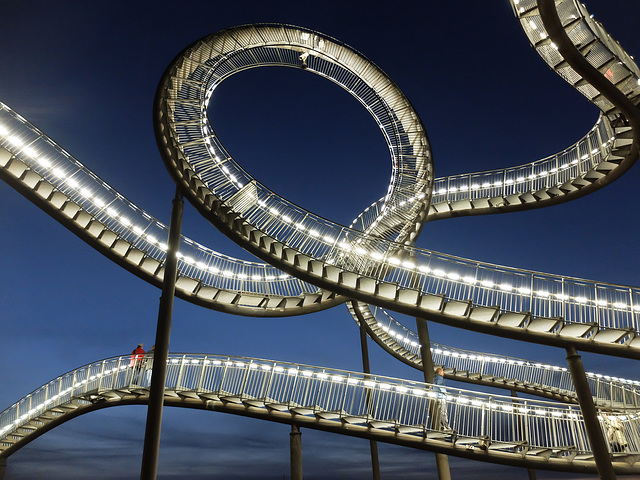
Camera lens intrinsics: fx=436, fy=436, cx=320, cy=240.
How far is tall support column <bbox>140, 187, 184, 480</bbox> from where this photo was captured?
10.2 m

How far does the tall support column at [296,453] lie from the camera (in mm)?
14445

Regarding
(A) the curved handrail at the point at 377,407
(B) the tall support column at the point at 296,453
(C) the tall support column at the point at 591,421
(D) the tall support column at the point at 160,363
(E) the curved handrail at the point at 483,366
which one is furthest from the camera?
(E) the curved handrail at the point at 483,366

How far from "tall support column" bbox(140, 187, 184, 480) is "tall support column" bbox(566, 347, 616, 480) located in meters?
10.7

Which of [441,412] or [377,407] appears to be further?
[441,412]

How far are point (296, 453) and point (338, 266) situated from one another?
651cm

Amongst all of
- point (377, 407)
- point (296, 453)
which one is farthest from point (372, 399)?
point (296, 453)

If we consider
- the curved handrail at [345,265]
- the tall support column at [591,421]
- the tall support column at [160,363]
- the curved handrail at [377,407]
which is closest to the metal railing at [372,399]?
the curved handrail at [377,407]

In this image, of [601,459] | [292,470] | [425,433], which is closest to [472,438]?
[425,433]

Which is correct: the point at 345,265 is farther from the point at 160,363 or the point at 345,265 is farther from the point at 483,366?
the point at 483,366

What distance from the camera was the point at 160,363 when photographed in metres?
11.2

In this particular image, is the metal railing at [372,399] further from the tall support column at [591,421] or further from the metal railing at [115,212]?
the metal railing at [115,212]

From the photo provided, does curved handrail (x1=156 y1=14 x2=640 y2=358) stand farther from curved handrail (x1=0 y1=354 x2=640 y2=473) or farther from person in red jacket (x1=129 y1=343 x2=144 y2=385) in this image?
person in red jacket (x1=129 y1=343 x2=144 y2=385)

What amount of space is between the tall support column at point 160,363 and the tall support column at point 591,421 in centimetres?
1074

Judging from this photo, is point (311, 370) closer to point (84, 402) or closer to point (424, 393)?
point (424, 393)
